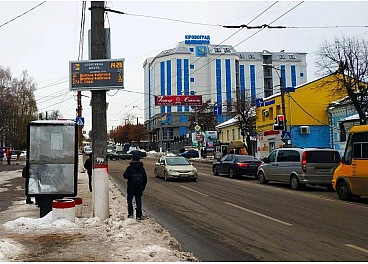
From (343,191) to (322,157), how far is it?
12.7 feet

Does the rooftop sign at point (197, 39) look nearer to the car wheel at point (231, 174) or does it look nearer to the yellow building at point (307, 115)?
the yellow building at point (307, 115)

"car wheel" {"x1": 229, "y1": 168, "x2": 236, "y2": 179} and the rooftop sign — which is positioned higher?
the rooftop sign

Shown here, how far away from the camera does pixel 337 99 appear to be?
1668 inches

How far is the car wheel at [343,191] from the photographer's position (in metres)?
14.4

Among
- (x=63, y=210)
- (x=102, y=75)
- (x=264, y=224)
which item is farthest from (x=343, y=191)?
(x=63, y=210)

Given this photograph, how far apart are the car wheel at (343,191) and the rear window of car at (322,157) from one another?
338 cm

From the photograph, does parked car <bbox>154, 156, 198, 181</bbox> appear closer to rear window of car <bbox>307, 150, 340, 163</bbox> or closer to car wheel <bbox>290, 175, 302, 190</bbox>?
car wheel <bbox>290, 175, 302, 190</bbox>

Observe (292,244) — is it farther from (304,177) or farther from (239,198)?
(304,177)

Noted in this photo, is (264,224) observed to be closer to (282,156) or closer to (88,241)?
(88,241)

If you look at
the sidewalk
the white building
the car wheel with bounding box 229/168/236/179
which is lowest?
the sidewalk

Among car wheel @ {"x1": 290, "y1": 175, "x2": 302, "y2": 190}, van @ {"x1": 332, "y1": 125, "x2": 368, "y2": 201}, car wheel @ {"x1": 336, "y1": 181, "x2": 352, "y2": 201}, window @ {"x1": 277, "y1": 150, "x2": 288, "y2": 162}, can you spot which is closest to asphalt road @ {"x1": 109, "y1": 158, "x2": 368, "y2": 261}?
car wheel @ {"x1": 336, "y1": 181, "x2": 352, "y2": 201}

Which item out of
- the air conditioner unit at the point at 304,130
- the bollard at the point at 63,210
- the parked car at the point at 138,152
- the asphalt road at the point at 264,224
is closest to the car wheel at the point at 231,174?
the parked car at the point at 138,152

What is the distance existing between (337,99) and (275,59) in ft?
200

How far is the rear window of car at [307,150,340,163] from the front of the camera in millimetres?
18173
